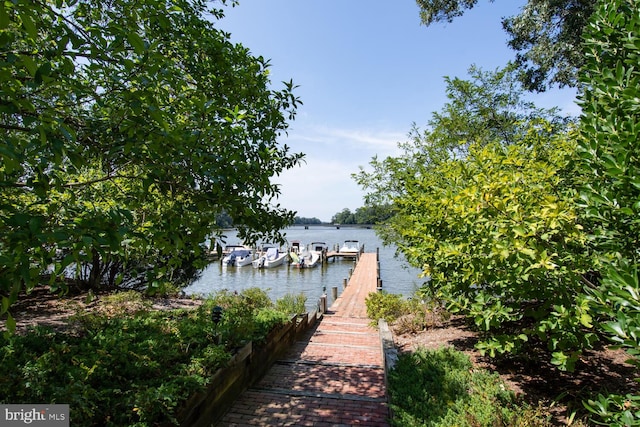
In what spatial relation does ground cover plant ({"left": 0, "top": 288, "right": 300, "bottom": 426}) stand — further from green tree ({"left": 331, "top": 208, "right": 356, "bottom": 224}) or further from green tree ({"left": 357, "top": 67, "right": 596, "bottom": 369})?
green tree ({"left": 331, "top": 208, "right": 356, "bottom": 224})

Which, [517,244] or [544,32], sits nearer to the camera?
[517,244]

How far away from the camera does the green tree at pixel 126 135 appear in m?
2.21

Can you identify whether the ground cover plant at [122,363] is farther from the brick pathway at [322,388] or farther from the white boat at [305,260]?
the white boat at [305,260]

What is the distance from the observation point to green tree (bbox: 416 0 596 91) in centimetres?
1048

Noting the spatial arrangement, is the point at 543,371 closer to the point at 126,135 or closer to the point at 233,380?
the point at 233,380

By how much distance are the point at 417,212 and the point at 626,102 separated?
5.17 meters

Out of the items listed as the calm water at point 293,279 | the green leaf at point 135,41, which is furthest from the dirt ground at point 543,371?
the calm water at point 293,279

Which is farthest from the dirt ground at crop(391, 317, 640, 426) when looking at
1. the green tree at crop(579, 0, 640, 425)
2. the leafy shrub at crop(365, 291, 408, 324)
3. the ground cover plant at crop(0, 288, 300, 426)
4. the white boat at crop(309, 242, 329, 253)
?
the white boat at crop(309, 242, 329, 253)

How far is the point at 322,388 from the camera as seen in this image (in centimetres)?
628

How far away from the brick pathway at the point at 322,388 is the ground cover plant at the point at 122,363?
950 millimetres

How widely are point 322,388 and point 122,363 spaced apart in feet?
11.0

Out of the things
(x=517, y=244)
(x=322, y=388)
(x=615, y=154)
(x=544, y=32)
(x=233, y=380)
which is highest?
(x=544, y=32)

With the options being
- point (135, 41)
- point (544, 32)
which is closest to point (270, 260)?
point (544, 32)

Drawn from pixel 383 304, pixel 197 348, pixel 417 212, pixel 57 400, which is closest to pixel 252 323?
pixel 197 348
